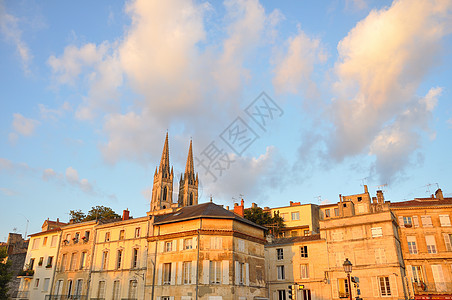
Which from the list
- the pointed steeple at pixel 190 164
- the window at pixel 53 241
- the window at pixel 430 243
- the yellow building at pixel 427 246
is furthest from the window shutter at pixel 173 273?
the pointed steeple at pixel 190 164

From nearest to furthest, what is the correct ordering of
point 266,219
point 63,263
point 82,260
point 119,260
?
point 119,260
point 82,260
point 63,263
point 266,219

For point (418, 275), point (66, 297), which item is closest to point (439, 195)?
point (418, 275)

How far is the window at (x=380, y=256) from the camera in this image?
1439 inches

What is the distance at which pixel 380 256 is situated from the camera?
36.8 meters

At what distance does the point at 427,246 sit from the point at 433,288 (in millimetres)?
4503

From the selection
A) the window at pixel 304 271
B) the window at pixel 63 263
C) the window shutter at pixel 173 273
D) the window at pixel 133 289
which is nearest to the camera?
the window shutter at pixel 173 273

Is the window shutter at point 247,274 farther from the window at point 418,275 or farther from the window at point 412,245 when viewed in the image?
the window at point 412,245

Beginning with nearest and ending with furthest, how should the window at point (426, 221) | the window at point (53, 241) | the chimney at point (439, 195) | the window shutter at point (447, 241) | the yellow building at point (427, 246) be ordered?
the yellow building at point (427, 246)
the window shutter at point (447, 241)
the window at point (426, 221)
the chimney at point (439, 195)
the window at point (53, 241)

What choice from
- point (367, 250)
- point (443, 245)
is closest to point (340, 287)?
point (367, 250)

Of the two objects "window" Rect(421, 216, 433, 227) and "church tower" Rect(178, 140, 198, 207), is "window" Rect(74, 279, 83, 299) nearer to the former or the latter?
"window" Rect(421, 216, 433, 227)

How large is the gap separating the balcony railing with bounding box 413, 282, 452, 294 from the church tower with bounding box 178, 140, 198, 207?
4506 inches

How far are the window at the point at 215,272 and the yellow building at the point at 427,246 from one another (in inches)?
834

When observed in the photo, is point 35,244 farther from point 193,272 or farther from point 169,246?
point 193,272

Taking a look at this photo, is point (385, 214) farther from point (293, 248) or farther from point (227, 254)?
point (227, 254)
